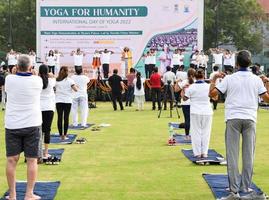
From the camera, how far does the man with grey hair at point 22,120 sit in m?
8.41

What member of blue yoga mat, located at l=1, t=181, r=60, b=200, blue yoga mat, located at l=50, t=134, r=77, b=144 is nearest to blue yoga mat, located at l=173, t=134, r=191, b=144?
blue yoga mat, located at l=50, t=134, r=77, b=144

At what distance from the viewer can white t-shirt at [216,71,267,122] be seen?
347 inches

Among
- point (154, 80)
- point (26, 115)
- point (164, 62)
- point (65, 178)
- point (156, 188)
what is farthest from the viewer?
point (164, 62)

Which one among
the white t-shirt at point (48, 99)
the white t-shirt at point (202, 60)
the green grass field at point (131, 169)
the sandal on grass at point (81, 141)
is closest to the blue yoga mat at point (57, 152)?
the green grass field at point (131, 169)

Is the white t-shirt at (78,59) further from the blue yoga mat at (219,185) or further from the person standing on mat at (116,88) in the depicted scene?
the blue yoga mat at (219,185)

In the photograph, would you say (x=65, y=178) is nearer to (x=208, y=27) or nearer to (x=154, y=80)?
(x=154, y=80)

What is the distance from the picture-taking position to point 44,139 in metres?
12.5

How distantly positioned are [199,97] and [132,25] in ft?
82.8

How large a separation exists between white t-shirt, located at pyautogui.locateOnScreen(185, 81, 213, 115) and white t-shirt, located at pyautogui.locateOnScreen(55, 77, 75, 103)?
346 centimetres

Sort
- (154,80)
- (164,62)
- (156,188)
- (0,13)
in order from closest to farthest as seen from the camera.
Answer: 1. (156,188)
2. (154,80)
3. (164,62)
4. (0,13)

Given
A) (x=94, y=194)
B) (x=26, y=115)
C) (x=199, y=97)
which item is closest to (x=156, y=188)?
(x=94, y=194)

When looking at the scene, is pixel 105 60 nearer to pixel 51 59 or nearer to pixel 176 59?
pixel 51 59

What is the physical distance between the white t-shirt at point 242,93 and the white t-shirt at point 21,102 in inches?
104

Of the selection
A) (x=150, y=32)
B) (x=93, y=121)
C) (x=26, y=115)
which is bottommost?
(x=93, y=121)
